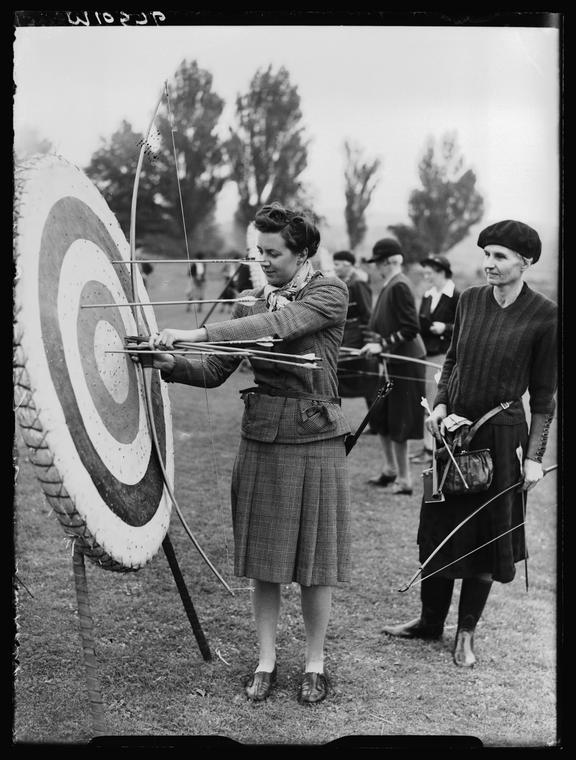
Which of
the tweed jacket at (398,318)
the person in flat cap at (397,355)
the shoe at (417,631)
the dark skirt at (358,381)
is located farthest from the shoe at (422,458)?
the shoe at (417,631)

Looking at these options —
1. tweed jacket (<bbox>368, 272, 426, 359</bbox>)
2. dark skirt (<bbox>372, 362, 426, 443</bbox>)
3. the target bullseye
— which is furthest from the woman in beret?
dark skirt (<bbox>372, 362, 426, 443</bbox>)

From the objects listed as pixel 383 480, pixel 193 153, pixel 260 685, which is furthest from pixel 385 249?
pixel 193 153

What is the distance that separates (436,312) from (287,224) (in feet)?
12.7

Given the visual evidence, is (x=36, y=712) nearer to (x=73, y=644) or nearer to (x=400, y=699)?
(x=73, y=644)

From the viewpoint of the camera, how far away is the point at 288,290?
294cm

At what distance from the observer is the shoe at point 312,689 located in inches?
121

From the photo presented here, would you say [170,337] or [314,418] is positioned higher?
[170,337]

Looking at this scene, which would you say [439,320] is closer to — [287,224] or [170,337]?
[287,224]

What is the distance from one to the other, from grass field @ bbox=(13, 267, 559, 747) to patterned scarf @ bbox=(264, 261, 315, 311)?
2.76 feet

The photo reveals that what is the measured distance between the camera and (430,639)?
370 cm

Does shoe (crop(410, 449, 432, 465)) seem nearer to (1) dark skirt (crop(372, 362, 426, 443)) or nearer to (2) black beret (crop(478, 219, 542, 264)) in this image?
(1) dark skirt (crop(372, 362, 426, 443))

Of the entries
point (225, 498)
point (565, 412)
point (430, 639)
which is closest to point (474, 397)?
point (565, 412)

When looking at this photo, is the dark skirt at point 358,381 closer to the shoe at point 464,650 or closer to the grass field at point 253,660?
the grass field at point 253,660

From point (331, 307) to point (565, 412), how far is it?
2.91 ft
